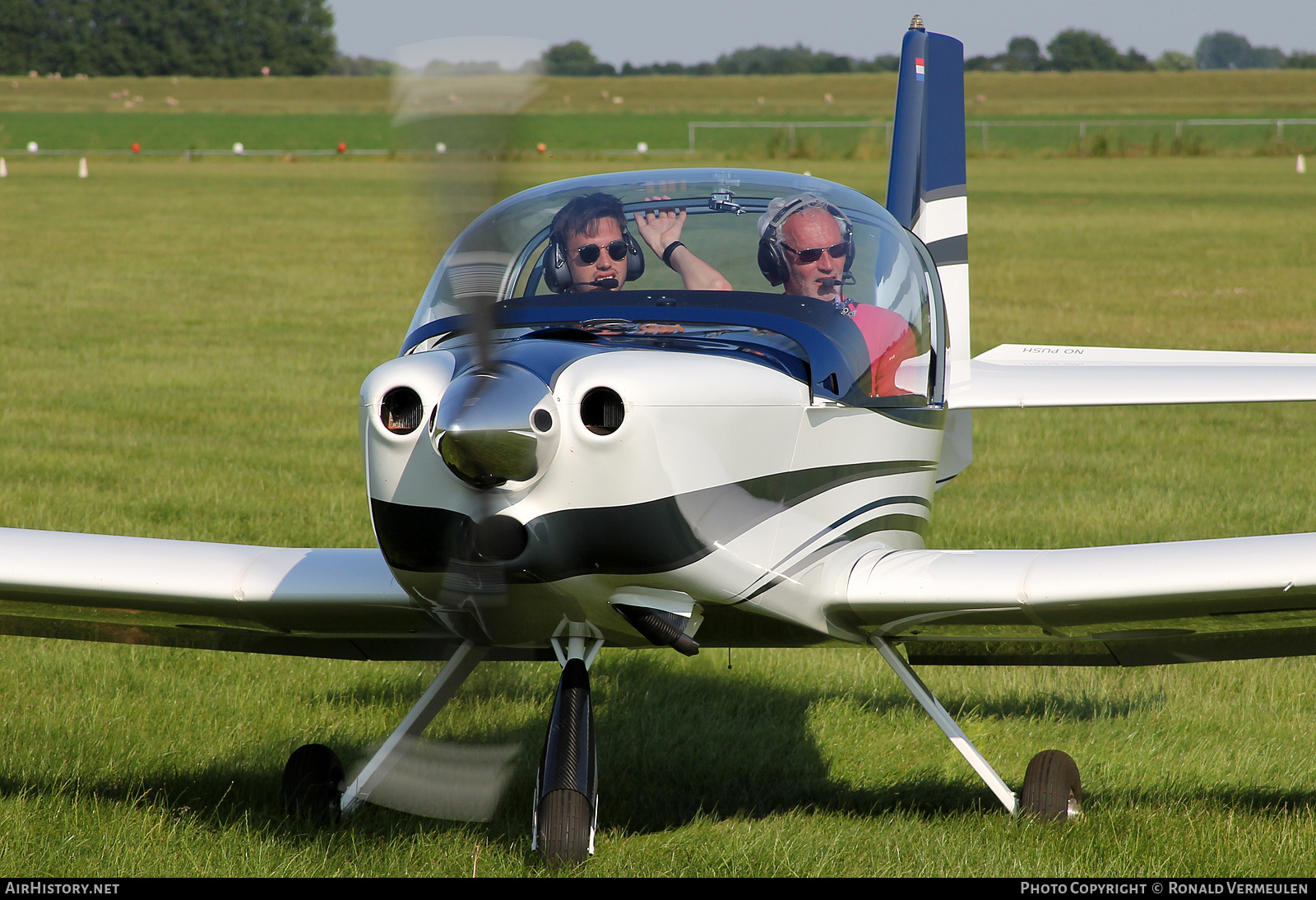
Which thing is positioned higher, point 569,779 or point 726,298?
point 726,298

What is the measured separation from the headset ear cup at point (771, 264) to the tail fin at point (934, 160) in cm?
211

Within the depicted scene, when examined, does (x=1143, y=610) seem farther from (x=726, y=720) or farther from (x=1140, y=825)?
(x=726, y=720)

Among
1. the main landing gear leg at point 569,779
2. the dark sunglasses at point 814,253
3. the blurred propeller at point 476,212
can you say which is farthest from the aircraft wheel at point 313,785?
the dark sunglasses at point 814,253

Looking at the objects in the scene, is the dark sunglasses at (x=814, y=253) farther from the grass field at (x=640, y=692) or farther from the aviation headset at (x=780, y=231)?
the grass field at (x=640, y=692)

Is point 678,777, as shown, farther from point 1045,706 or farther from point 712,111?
point 712,111

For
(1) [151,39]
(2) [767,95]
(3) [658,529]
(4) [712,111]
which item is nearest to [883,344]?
(3) [658,529]

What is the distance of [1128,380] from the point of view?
16.8ft

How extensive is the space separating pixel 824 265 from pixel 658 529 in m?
1.25

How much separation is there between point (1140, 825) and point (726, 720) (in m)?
1.66

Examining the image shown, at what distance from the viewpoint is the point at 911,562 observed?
12.4 feet

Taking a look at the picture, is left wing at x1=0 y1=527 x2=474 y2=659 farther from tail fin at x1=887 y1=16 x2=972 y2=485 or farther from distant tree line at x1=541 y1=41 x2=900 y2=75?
distant tree line at x1=541 y1=41 x2=900 y2=75

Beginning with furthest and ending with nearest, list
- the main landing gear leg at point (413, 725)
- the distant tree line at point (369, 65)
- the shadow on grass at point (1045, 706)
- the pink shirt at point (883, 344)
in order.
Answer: the shadow on grass at point (1045, 706), the pink shirt at point (883, 344), the main landing gear leg at point (413, 725), the distant tree line at point (369, 65)

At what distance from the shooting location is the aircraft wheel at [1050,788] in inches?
158

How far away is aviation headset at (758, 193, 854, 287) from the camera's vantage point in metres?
3.98
